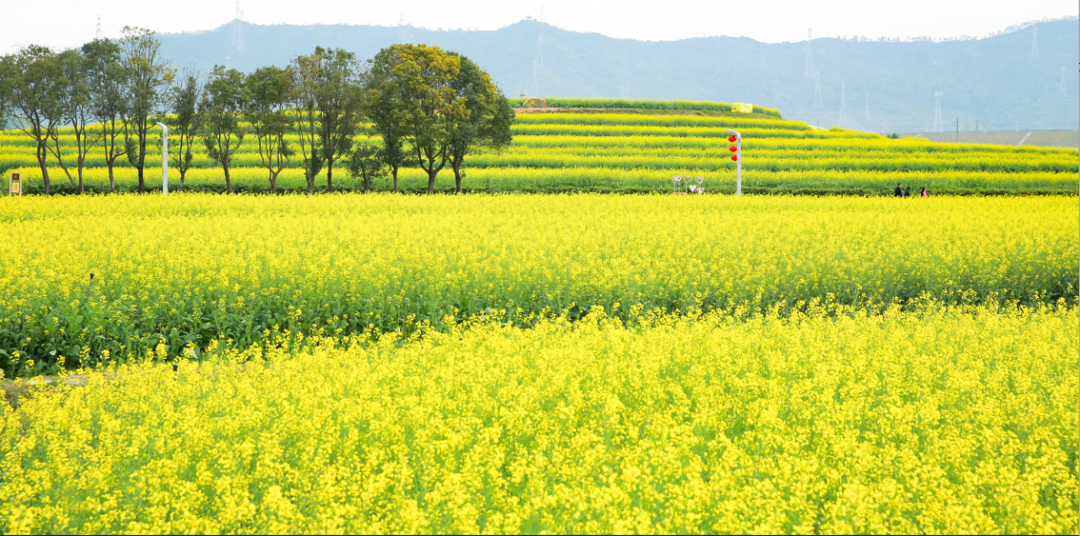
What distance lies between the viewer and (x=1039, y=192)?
44.7 meters

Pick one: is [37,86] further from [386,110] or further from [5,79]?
[386,110]

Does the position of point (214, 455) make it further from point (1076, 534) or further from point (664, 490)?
point (1076, 534)

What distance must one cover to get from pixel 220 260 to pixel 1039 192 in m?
51.0

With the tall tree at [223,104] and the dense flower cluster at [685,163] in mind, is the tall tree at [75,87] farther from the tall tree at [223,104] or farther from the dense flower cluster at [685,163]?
the tall tree at [223,104]

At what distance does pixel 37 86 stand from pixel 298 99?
1583cm

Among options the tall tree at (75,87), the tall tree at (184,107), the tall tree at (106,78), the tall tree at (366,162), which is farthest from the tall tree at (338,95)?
the tall tree at (75,87)

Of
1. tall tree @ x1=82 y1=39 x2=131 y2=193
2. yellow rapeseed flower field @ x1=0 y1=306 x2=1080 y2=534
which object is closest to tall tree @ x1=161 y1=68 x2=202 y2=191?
tall tree @ x1=82 y1=39 x2=131 y2=193

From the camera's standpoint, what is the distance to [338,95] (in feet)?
112

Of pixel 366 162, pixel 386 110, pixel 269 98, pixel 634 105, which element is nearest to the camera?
pixel 269 98

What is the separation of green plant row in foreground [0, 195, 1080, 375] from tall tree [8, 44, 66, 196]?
27.3m

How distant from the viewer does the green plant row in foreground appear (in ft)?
29.1

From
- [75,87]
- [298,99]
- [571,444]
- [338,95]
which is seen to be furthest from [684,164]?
[571,444]

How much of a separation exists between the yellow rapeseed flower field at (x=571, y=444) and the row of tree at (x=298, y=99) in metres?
30.0

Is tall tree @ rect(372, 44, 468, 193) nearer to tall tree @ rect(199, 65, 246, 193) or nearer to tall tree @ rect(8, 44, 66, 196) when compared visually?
tall tree @ rect(199, 65, 246, 193)
